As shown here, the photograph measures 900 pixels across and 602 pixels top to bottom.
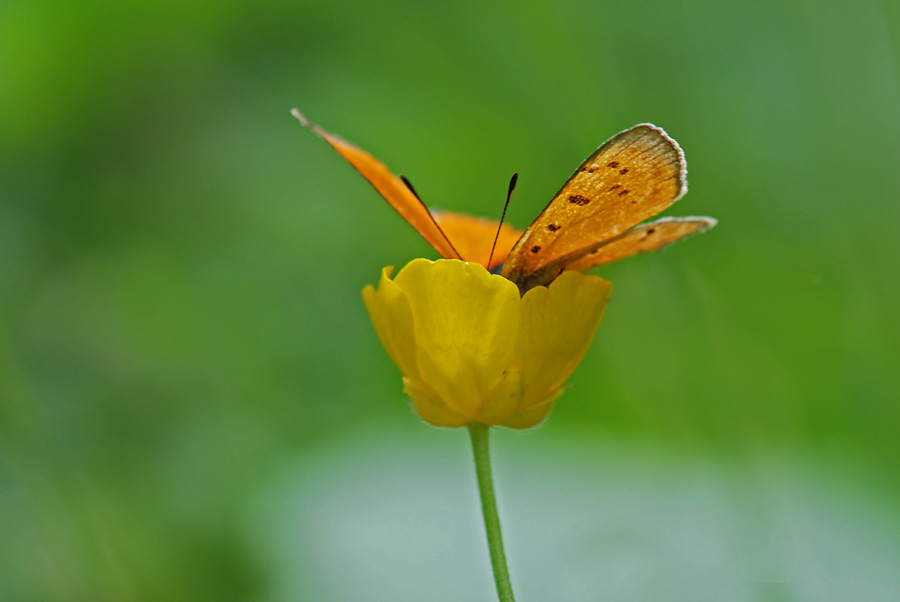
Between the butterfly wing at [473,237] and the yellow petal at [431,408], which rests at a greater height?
the butterfly wing at [473,237]

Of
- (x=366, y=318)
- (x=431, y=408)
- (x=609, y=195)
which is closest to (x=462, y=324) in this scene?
(x=431, y=408)

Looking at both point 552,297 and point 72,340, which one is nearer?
point 552,297

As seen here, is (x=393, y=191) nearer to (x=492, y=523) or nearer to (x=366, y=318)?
(x=492, y=523)

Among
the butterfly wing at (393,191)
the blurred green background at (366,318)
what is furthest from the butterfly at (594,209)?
the blurred green background at (366,318)

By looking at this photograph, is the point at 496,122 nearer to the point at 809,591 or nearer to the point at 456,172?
the point at 456,172

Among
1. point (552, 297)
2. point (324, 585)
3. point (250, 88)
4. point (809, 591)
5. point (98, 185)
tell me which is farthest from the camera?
point (250, 88)

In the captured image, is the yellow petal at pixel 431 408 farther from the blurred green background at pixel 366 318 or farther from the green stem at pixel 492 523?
the blurred green background at pixel 366 318

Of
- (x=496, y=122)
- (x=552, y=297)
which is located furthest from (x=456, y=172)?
(x=552, y=297)

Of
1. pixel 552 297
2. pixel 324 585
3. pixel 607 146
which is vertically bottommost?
pixel 324 585
